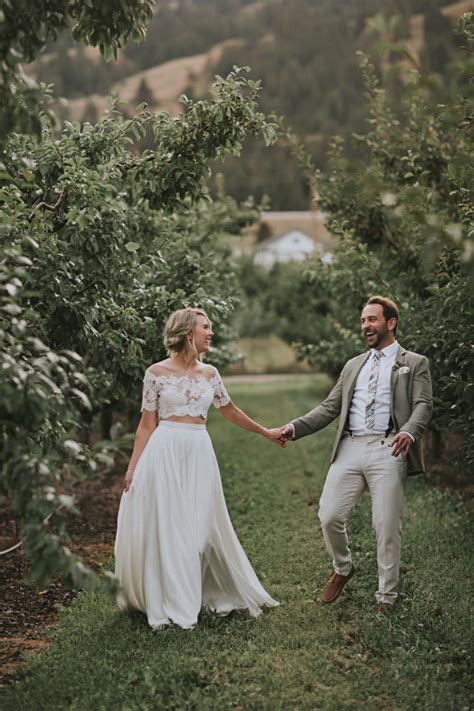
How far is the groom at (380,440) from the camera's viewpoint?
6391 millimetres

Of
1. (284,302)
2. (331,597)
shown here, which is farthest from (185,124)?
(284,302)

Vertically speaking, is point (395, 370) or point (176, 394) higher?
point (395, 370)

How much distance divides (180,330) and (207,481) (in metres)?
1.13

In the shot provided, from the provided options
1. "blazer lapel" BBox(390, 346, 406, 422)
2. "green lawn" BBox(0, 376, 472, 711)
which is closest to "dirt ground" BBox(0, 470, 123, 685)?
"green lawn" BBox(0, 376, 472, 711)

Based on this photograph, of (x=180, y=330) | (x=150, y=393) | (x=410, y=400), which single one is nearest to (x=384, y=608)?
(x=410, y=400)

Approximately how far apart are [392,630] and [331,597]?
858mm

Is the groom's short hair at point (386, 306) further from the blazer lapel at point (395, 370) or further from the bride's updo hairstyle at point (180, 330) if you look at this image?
the bride's updo hairstyle at point (180, 330)

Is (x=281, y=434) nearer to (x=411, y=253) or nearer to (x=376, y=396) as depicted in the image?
(x=376, y=396)

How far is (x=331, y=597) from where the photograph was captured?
22.2 feet

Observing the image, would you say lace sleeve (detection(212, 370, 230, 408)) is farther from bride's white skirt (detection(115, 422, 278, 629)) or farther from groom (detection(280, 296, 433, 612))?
groom (detection(280, 296, 433, 612))

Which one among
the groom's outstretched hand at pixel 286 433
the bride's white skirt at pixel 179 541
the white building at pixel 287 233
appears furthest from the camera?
the white building at pixel 287 233

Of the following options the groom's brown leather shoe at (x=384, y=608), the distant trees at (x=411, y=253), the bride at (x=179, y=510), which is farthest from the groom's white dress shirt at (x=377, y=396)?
the groom's brown leather shoe at (x=384, y=608)

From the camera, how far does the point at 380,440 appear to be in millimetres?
6555

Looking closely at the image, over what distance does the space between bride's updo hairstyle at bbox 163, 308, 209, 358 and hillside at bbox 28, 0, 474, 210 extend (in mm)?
84464
